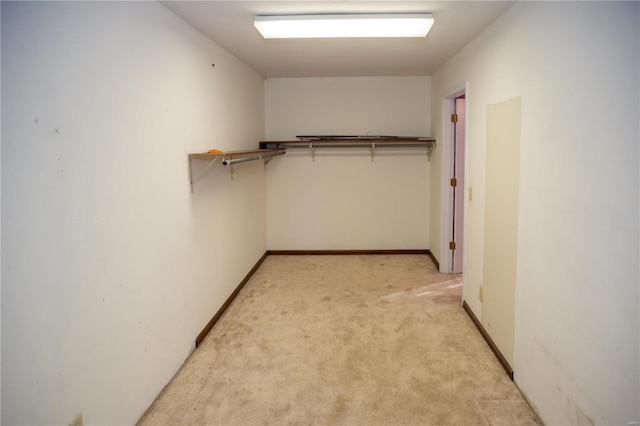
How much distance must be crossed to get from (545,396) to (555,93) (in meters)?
1.58

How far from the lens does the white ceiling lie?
254cm

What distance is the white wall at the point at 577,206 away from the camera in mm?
1507

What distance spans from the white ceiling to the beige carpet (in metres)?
2.37

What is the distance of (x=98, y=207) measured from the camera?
6.16ft

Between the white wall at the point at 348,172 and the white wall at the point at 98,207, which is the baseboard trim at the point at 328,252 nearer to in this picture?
the white wall at the point at 348,172

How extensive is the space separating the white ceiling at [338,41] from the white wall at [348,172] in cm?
29

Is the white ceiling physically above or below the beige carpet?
above

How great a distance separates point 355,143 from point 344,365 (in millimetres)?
3332

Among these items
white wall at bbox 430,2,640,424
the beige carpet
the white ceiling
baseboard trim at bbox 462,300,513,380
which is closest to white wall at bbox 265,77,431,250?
the white ceiling

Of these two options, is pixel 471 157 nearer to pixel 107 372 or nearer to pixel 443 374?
pixel 443 374

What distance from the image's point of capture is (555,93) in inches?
78.9

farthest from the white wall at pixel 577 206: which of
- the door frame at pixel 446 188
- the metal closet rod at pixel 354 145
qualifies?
the metal closet rod at pixel 354 145

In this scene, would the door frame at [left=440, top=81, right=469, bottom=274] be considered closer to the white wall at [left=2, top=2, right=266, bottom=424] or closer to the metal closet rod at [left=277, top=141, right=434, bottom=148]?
the metal closet rod at [left=277, top=141, right=434, bottom=148]

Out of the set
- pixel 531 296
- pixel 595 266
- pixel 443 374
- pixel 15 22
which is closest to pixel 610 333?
pixel 595 266
